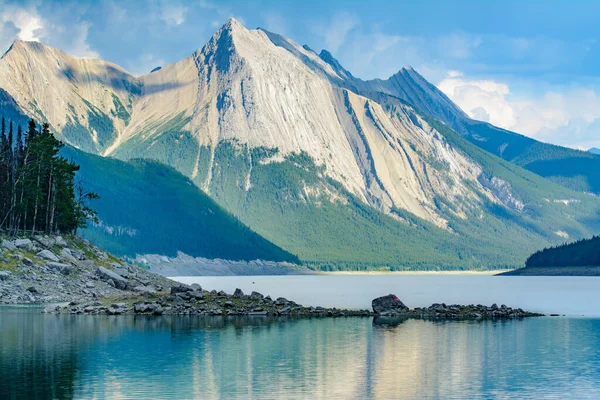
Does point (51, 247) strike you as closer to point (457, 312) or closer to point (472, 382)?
point (457, 312)

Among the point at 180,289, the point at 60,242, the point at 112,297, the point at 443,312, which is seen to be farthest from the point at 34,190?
the point at 443,312

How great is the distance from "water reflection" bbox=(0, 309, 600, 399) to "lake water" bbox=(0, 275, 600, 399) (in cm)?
9

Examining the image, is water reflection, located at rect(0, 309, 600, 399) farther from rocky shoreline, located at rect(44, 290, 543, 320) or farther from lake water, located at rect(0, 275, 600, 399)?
A: rocky shoreline, located at rect(44, 290, 543, 320)

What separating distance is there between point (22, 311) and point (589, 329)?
6264 centimetres

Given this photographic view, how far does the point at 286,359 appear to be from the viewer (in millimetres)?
70062

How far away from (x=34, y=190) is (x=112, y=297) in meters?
27.0

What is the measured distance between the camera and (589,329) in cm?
9825

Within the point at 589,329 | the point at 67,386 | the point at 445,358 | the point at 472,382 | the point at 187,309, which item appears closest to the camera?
the point at 67,386

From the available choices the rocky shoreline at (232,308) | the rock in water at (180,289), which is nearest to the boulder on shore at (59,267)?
the rocky shoreline at (232,308)

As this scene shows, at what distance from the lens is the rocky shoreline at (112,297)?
107938mm

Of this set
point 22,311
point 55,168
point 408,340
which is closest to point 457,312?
point 408,340

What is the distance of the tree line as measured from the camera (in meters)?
130

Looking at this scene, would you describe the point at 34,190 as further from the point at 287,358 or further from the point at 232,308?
the point at 287,358

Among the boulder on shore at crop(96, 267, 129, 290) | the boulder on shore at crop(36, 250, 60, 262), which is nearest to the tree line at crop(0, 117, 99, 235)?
the boulder on shore at crop(36, 250, 60, 262)
